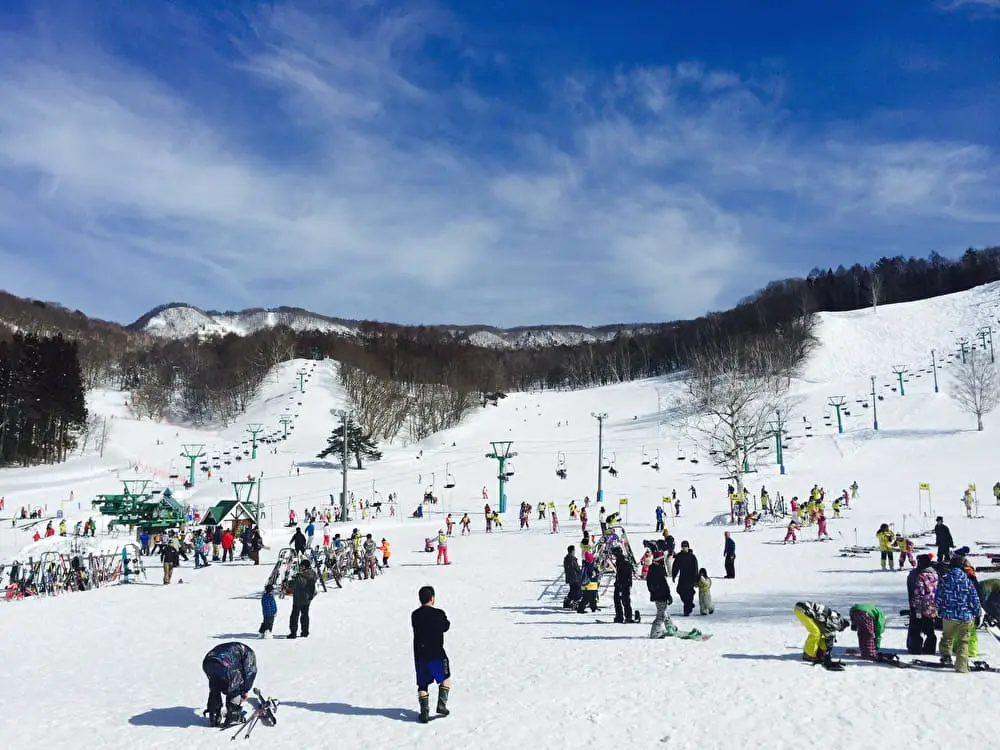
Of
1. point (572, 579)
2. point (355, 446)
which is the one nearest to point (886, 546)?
point (572, 579)

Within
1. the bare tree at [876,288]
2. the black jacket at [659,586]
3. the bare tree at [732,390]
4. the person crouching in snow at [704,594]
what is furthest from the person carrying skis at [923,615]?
the bare tree at [876,288]

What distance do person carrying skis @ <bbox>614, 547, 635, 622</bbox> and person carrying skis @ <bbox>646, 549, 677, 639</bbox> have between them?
44.9 inches

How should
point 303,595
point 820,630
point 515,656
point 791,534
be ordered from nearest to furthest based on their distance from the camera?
point 820,630 < point 515,656 < point 303,595 < point 791,534

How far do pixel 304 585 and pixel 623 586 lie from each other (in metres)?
5.76

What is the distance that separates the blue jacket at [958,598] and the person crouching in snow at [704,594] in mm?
Result: 4916

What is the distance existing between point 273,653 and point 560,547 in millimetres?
15583

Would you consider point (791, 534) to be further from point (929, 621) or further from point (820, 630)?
point (820, 630)

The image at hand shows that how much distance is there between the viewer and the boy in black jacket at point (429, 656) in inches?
322

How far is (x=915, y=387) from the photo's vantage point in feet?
257

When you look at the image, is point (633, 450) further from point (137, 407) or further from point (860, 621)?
point (137, 407)

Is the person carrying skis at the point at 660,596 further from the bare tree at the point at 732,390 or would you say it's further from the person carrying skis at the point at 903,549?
the bare tree at the point at 732,390

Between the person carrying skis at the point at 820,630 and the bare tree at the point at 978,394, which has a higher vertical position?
the bare tree at the point at 978,394

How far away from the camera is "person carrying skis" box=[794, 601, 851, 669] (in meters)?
9.62

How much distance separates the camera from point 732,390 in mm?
48125
